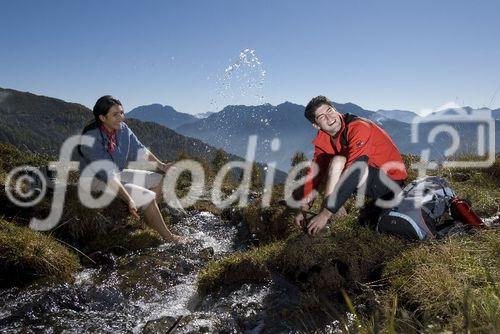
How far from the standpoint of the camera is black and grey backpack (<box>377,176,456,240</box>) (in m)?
5.70

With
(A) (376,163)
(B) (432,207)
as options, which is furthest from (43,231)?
(B) (432,207)

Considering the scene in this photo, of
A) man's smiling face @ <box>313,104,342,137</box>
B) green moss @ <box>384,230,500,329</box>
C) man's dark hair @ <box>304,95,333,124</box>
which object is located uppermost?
man's dark hair @ <box>304,95,333,124</box>

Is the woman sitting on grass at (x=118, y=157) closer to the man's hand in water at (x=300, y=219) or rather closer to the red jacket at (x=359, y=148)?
the man's hand in water at (x=300, y=219)

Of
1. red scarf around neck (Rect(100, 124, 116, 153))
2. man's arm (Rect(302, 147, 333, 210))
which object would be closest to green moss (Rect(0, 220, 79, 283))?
red scarf around neck (Rect(100, 124, 116, 153))

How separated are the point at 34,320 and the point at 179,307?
1.61 metres

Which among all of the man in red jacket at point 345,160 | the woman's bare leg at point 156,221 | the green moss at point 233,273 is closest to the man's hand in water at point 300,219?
the man in red jacket at point 345,160

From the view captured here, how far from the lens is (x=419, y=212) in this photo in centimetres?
575

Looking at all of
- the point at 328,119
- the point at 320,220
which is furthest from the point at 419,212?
the point at 328,119

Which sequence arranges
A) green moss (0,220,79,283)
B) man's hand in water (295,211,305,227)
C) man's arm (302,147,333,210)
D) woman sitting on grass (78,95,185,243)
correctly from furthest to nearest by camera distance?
woman sitting on grass (78,95,185,243)
man's arm (302,147,333,210)
man's hand in water (295,211,305,227)
green moss (0,220,79,283)

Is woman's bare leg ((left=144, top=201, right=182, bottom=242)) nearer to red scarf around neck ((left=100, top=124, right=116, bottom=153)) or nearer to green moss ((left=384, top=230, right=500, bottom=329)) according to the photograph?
red scarf around neck ((left=100, top=124, right=116, bottom=153))

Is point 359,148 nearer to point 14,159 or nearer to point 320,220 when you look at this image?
point 320,220

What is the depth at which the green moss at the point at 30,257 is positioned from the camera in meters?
5.81

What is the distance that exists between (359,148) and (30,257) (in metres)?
4.83

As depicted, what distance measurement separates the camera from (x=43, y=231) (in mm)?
7539
